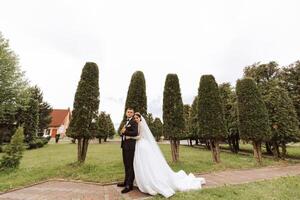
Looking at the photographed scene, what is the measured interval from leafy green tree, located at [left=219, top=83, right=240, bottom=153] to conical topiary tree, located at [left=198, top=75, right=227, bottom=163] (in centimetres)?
878

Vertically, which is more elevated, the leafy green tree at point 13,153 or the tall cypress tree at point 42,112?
the tall cypress tree at point 42,112

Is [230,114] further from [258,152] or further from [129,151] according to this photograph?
[129,151]

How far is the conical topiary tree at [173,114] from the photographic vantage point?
12.0m

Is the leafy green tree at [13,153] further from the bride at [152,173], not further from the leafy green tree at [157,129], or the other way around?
the leafy green tree at [157,129]

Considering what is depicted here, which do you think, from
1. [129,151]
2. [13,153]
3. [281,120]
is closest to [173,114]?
[129,151]

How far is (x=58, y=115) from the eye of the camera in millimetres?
63219

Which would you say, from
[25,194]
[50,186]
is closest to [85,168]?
[50,186]

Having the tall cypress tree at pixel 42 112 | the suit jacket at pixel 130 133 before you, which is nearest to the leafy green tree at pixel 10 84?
the tall cypress tree at pixel 42 112

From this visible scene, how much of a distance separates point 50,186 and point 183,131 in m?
7.18

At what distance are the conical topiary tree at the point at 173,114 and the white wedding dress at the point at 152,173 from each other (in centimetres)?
500

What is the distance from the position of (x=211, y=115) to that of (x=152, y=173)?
7.26m

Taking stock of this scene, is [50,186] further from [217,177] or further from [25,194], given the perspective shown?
[217,177]

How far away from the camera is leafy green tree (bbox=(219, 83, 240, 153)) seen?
2186cm

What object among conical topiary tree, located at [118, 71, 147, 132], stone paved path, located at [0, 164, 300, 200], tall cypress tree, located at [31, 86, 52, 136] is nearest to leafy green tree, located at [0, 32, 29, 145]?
tall cypress tree, located at [31, 86, 52, 136]
